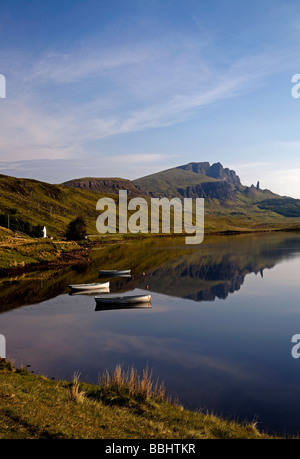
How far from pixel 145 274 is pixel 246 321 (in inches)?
1732

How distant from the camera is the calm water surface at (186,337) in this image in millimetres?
24641

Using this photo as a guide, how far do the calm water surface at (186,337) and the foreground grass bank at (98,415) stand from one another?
4342mm

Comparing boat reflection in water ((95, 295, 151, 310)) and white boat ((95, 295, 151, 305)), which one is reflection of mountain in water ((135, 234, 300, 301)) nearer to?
boat reflection in water ((95, 295, 151, 310))

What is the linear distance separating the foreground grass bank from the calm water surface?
434cm

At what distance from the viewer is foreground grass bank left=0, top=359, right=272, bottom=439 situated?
14.1 m

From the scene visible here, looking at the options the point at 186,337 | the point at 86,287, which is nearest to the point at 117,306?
the point at 86,287

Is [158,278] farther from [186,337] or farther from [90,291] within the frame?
[186,337]

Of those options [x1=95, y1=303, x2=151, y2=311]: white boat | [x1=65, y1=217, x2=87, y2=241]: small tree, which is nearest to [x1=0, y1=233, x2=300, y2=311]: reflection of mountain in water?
[x1=95, y1=303, x2=151, y2=311]: white boat

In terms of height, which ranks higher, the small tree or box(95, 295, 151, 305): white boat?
the small tree

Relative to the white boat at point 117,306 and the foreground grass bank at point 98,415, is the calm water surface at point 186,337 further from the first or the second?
the foreground grass bank at point 98,415

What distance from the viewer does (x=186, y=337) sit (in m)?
37.8

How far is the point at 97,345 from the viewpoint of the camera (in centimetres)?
3528
